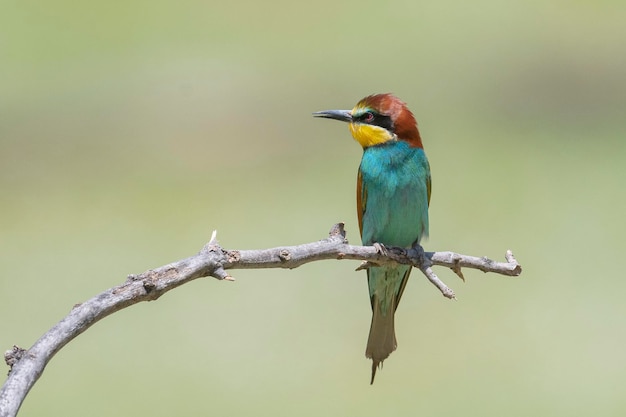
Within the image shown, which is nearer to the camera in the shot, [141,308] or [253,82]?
[141,308]

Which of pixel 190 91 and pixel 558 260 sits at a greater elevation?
pixel 190 91

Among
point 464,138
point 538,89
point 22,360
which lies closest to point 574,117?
point 538,89

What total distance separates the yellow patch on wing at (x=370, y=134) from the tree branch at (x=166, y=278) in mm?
469

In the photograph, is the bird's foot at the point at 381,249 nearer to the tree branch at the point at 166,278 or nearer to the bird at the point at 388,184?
the tree branch at the point at 166,278

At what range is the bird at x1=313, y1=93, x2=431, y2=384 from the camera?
100 inches

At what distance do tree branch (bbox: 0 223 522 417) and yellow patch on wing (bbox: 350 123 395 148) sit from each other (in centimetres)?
47

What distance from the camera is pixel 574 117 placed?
7.66 m

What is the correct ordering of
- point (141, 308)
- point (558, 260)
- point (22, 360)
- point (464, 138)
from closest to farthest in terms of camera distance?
1. point (22, 360)
2. point (141, 308)
3. point (558, 260)
4. point (464, 138)

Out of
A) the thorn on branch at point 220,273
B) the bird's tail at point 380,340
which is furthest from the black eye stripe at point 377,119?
the thorn on branch at point 220,273

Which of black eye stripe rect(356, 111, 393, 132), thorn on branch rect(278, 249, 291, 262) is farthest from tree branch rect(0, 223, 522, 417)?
black eye stripe rect(356, 111, 393, 132)

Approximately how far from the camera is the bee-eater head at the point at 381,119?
255 centimetres

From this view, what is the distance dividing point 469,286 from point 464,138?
2013mm

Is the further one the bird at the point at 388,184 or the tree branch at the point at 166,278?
the bird at the point at 388,184

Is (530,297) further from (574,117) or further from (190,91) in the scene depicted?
(190,91)
